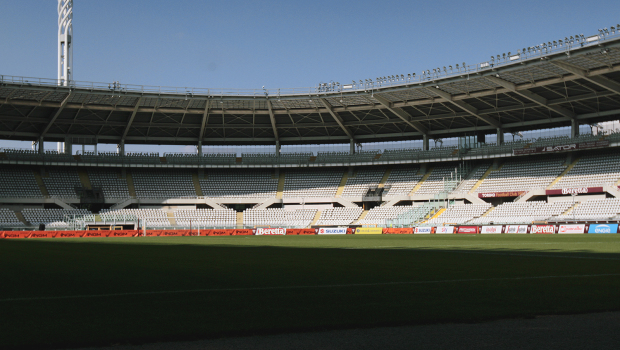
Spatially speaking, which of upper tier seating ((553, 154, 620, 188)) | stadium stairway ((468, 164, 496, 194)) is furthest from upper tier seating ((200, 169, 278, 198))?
upper tier seating ((553, 154, 620, 188))

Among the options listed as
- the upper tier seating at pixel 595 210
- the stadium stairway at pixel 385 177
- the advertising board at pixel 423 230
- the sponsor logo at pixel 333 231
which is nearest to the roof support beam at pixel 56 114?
the sponsor logo at pixel 333 231

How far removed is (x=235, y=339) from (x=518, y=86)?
189ft

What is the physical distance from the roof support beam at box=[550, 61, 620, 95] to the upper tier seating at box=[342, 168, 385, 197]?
35052 millimetres

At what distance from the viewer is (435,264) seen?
15789mm

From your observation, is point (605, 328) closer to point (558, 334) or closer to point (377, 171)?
point (558, 334)

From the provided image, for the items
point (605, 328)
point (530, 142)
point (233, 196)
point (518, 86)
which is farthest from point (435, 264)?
point (233, 196)

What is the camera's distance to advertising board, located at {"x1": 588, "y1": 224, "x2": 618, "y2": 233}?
43119mm

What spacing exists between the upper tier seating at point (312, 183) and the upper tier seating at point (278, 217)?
15.4 feet

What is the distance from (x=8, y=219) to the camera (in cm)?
6500

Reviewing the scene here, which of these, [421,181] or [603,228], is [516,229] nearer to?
[603,228]

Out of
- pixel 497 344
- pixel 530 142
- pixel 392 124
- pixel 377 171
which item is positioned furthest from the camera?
pixel 377 171

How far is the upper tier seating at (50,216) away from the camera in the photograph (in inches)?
2606

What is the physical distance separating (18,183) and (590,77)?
73054 millimetres

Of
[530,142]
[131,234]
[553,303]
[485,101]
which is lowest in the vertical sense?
[131,234]
